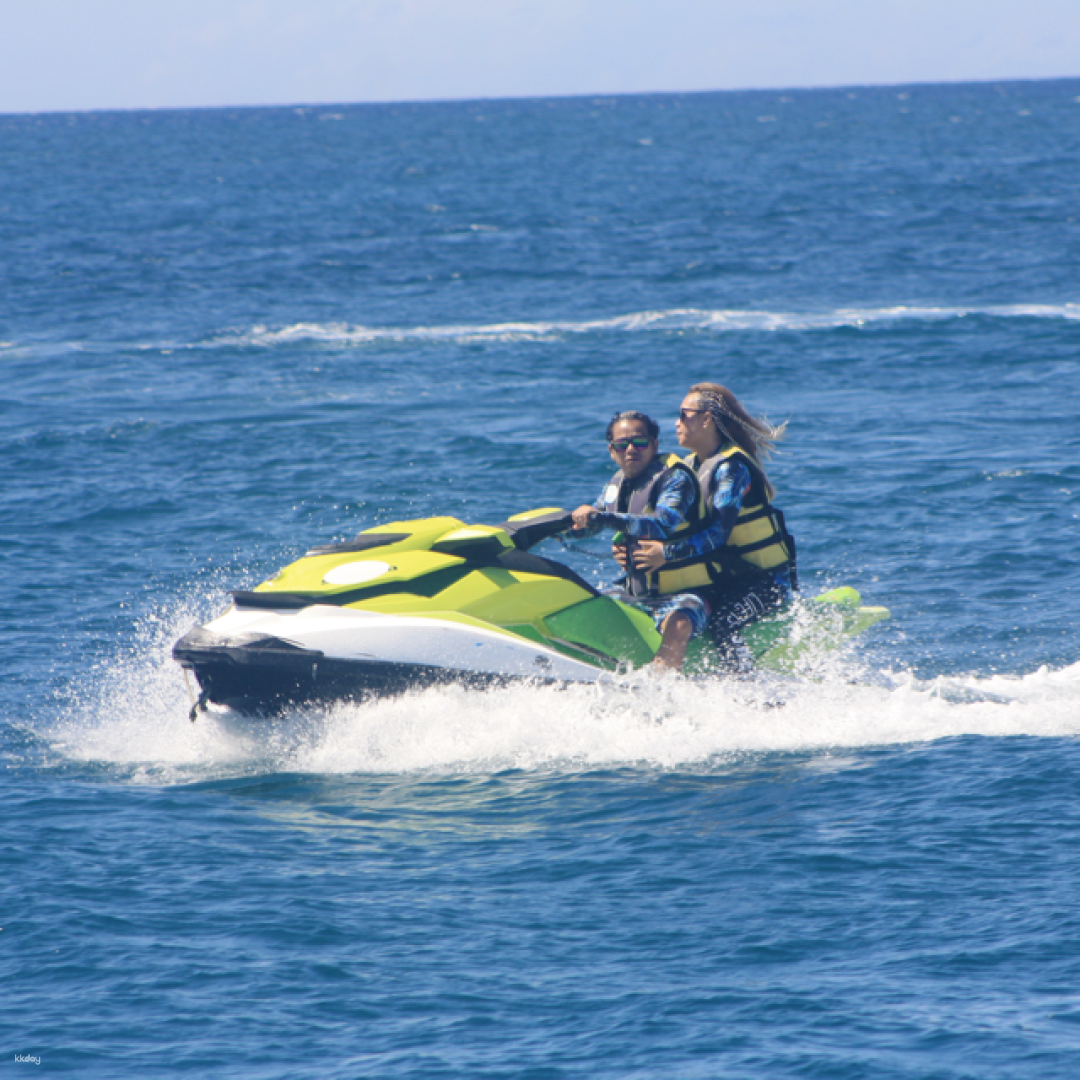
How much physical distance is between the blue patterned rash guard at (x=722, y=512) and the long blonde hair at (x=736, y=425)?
11 cm

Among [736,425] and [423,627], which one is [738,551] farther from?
[423,627]

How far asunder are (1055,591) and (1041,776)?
11.9 ft

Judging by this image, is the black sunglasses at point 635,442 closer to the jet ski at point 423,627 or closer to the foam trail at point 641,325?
the jet ski at point 423,627

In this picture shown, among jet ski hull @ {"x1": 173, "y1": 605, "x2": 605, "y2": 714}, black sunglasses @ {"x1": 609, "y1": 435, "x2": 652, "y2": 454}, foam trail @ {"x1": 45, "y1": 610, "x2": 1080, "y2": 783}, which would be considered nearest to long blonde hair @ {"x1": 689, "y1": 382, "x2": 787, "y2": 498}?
black sunglasses @ {"x1": 609, "y1": 435, "x2": 652, "y2": 454}

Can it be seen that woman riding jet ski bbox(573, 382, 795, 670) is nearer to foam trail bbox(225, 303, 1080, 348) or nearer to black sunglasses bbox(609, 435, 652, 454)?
black sunglasses bbox(609, 435, 652, 454)

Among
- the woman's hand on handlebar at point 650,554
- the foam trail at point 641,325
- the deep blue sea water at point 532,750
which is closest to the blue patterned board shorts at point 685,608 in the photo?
the woman's hand on handlebar at point 650,554

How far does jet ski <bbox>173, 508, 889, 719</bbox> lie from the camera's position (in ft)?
22.1

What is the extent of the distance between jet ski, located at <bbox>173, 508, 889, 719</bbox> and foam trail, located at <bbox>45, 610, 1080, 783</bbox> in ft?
0.41

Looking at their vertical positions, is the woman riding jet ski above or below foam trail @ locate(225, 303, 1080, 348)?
below

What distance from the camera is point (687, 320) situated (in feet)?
80.4

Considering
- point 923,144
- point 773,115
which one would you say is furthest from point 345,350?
point 773,115

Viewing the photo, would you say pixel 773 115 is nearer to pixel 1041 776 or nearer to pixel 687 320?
pixel 687 320

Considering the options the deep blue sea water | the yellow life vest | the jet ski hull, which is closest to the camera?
the deep blue sea water

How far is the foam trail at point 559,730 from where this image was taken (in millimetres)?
6945
